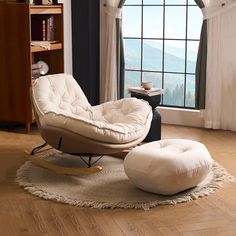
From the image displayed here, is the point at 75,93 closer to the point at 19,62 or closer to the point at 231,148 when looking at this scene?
the point at 19,62

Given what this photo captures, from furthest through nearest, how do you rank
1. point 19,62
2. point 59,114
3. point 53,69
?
point 53,69, point 19,62, point 59,114

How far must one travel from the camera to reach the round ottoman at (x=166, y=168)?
3.37 meters

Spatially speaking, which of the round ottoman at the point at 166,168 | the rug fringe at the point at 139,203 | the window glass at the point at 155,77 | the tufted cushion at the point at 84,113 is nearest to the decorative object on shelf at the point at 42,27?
the tufted cushion at the point at 84,113

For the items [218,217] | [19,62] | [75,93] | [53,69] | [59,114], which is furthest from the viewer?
[53,69]

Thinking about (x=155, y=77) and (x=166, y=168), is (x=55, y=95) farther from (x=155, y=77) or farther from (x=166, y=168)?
(x=155, y=77)

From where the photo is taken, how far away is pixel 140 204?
3.35 m

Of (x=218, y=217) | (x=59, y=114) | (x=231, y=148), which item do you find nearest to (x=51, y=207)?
(x=59, y=114)

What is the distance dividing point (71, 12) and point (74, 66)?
0.59 metres

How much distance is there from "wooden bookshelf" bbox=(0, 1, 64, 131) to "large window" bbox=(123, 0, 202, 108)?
88 centimetres

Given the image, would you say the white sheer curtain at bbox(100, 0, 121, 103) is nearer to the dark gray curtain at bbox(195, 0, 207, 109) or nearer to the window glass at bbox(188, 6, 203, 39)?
the window glass at bbox(188, 6, 203, 39)

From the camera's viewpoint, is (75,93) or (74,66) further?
(74,66)

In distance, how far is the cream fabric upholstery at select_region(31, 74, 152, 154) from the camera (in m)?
3.72

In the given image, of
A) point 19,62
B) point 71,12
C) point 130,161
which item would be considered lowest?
point 130,161

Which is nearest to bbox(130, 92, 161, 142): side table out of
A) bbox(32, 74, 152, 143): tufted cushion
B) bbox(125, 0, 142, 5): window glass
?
bbox(32, 74, 152, 143): tufted cushion
